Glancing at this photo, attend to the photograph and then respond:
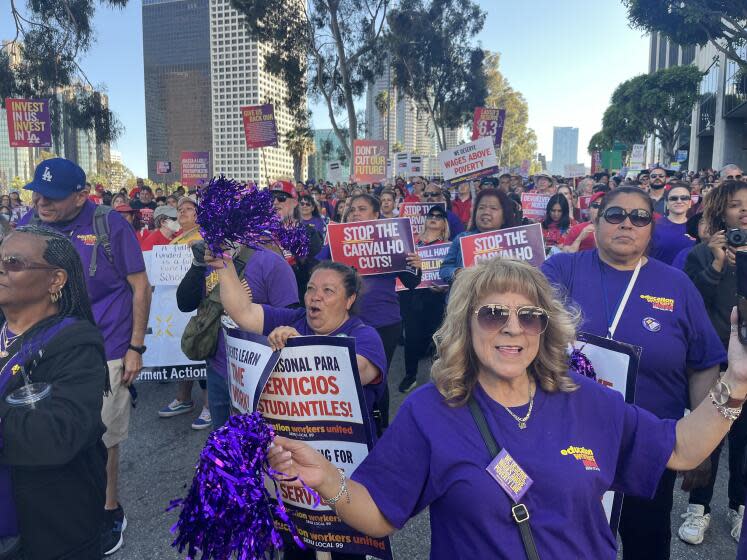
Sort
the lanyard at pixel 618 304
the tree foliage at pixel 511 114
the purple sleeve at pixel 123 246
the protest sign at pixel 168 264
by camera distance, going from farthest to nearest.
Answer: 1. the tree foliage at pixel 511 114
2. the protest sign at pixel 168 264
3. the purple sleeve at pixel 123 246
4. the lanyard at pixel 618 304

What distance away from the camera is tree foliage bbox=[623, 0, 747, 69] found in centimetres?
2234

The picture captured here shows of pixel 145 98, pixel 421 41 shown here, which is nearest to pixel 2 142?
pixel 145 98

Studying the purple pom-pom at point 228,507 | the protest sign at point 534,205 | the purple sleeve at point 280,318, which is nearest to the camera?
the purple pom-pom at point 228,507

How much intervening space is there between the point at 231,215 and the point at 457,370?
1344 mm

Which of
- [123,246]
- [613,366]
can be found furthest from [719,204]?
[123,246]

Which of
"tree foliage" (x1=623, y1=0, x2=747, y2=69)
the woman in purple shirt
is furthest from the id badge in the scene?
"tree foliage" (x1=623, y1=0, x2=747, y2=69)

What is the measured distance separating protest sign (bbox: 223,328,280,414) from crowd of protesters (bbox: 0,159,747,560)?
0.31 ft

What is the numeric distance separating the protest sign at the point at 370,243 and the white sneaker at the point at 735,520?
120 inches

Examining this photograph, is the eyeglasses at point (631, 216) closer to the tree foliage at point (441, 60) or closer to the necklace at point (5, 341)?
the necklace at point (5, 341)

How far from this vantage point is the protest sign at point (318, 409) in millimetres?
2488

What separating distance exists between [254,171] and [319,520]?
113332 mm

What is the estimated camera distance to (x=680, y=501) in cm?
402

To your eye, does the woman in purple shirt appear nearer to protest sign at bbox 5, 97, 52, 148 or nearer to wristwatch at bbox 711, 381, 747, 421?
wristwatch at bbox 711, 381, 747, 421

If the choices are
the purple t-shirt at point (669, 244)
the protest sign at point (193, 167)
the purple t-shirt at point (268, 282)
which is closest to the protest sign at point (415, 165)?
the protest sign at point (193, 167)
